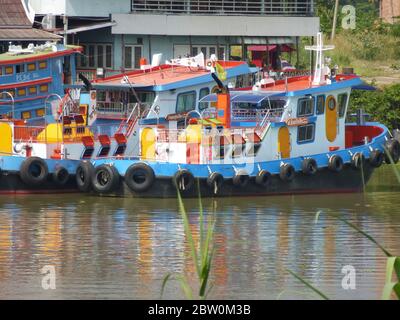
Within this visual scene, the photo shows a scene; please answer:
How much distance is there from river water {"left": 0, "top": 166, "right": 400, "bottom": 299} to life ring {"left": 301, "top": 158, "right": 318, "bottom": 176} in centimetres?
53

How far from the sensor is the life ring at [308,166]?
29.4 m

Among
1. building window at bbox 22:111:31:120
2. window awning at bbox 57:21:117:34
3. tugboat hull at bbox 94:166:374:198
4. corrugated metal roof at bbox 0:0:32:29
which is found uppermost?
corrugated metal roof at bbox 0:0:32:29

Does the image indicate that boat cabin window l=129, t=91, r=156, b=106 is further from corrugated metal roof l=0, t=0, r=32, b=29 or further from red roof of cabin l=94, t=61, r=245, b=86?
corrugated metal roof l=0, t=0, r=32, b=29

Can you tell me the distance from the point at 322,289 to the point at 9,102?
13840 millimetres

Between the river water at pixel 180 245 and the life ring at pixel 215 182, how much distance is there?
9.5 inches

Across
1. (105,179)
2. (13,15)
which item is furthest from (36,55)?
(13,15)

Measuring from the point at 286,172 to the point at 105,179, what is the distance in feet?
12.1

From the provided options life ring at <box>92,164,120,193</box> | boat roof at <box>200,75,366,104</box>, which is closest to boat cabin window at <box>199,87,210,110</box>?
boat roof at <box>200,75,366,104</box>

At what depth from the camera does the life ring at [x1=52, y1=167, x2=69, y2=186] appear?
2897 cm

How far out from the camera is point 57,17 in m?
37.7

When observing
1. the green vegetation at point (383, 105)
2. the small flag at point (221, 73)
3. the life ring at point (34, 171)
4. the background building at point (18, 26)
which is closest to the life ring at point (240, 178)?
the small flag at point (221, 73)

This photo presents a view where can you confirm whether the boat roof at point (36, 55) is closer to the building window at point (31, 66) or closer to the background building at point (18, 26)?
the building window at point (31, 66)

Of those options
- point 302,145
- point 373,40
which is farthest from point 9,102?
point 373,40

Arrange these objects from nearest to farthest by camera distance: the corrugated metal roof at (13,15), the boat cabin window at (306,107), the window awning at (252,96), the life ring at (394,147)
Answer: the window awning at (252,96), the boat cabin window at (306,107), the life ring at (394,147), the corrugated metal roof at (13,15)
